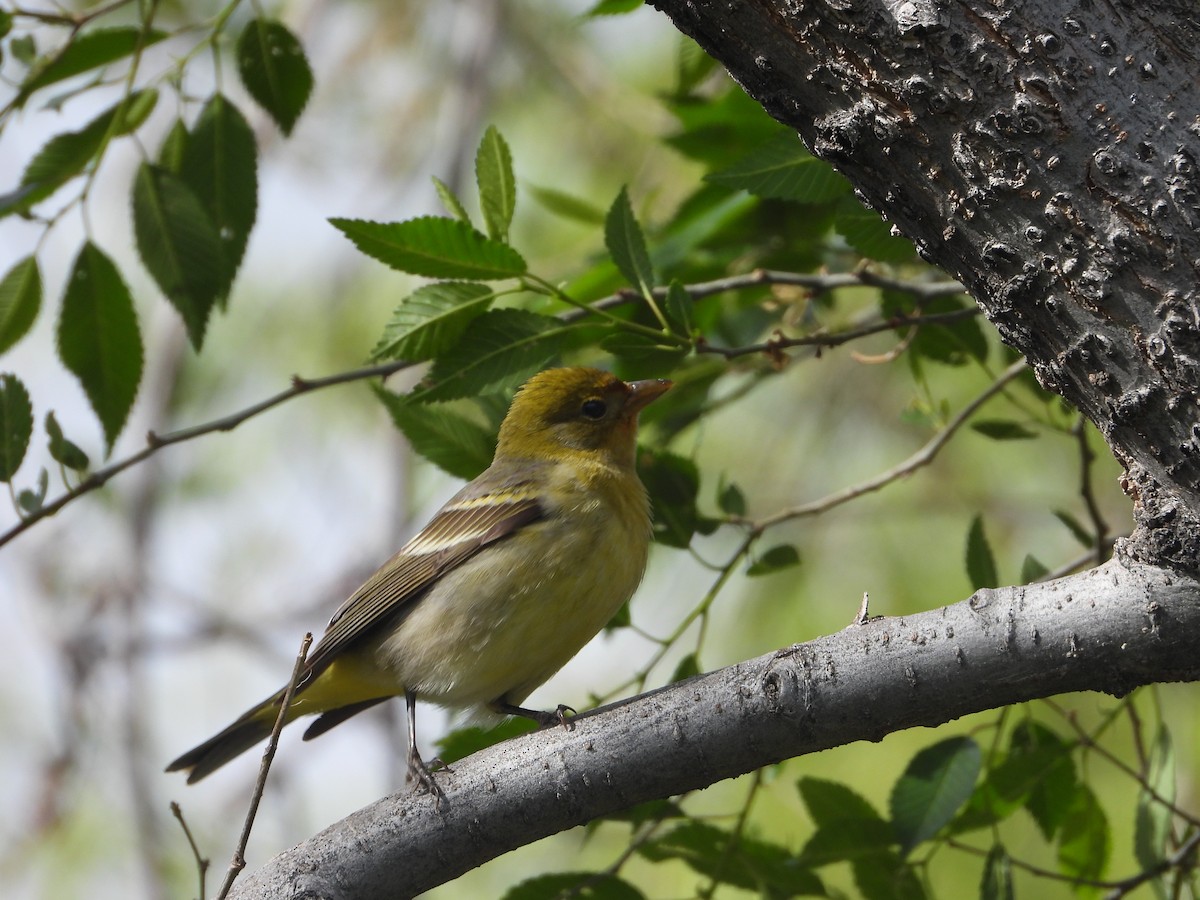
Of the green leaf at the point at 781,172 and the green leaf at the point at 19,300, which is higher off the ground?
the green leaf at the point at 19,300

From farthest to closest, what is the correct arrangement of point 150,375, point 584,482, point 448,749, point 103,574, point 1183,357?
1. point 103,574
2. point 150,375
3. point 584,482
4. point 448,749
5. point 1183,357

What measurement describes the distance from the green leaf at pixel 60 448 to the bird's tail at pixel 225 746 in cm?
163

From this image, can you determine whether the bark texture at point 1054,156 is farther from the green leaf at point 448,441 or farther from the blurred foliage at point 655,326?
the green leaf at point 448,441

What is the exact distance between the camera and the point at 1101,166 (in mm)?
2236

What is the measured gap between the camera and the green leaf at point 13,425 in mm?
3309

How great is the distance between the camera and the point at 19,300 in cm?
372

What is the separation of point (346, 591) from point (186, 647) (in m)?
1.20

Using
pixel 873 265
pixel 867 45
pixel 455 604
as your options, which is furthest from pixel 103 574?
pixel 867 45

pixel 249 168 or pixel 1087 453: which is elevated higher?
pixel 249 168

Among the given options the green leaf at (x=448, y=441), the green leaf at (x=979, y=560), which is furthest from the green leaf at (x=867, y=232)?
the green leaf at (x=448, y=441)

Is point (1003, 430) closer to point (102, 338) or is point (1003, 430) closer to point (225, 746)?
point (102, 338)

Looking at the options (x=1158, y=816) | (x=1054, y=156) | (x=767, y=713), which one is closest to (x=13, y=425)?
(x=767, y=713)

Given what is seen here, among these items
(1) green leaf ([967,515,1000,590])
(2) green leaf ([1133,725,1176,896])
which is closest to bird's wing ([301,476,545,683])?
(1) green leaf ([967,515,1000,590])

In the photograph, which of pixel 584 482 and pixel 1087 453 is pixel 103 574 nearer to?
pixel 584 482
